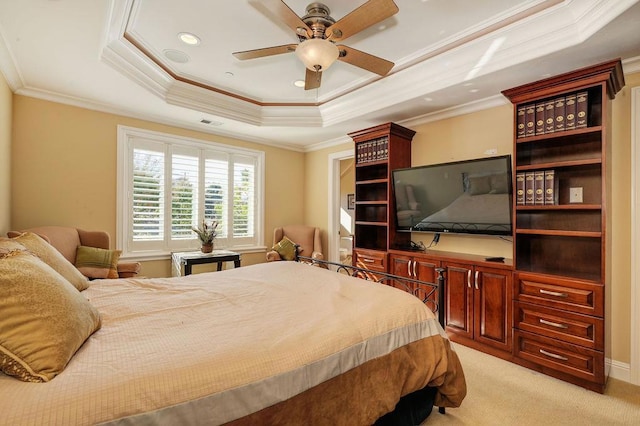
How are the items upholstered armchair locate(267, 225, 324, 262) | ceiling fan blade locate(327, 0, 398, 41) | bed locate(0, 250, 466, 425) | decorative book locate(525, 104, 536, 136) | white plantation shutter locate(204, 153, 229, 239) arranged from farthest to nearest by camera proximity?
1. upholstered armchair locate(267, 225, 324, 262)
2. white plantation shutter locate(204, 153, 229, 239)
3. decorative book locate(525, 104, 536, 136)
4. ceiling fan blade locate(327, 0, 398, 41)
5. bed locate(0, 250, 466, 425)

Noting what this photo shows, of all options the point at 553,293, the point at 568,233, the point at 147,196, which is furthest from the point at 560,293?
the point at 147,196

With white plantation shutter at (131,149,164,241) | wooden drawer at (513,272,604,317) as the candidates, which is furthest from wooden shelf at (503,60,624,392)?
white plantation shutter at (131,149,164,241)

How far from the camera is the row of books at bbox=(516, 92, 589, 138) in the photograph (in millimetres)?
2518

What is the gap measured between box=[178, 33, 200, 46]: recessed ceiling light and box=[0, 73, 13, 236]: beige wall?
1.70m

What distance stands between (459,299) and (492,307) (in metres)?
0.31

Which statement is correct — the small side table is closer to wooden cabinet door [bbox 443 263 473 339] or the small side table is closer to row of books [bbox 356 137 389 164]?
row of books [bbox 356 137 389 164]

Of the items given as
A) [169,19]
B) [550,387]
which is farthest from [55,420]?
[550,387]

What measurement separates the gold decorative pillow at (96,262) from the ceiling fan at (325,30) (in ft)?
8.25

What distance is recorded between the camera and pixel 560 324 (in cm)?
248

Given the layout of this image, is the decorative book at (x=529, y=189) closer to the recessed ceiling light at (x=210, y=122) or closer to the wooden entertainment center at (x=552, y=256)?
the wooden entertainment center at (x=552, y=256)

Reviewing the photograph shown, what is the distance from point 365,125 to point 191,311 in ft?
11.5

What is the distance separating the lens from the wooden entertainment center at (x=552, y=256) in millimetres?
2357

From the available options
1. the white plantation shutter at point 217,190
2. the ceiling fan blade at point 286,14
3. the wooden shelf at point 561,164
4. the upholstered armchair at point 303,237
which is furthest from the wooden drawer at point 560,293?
the white plantation shutter at point 217,190

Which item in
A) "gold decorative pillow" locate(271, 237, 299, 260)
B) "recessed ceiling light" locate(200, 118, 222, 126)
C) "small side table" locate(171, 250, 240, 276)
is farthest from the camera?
"gold decorative pillow" locate(271, 237, 299, 260)
